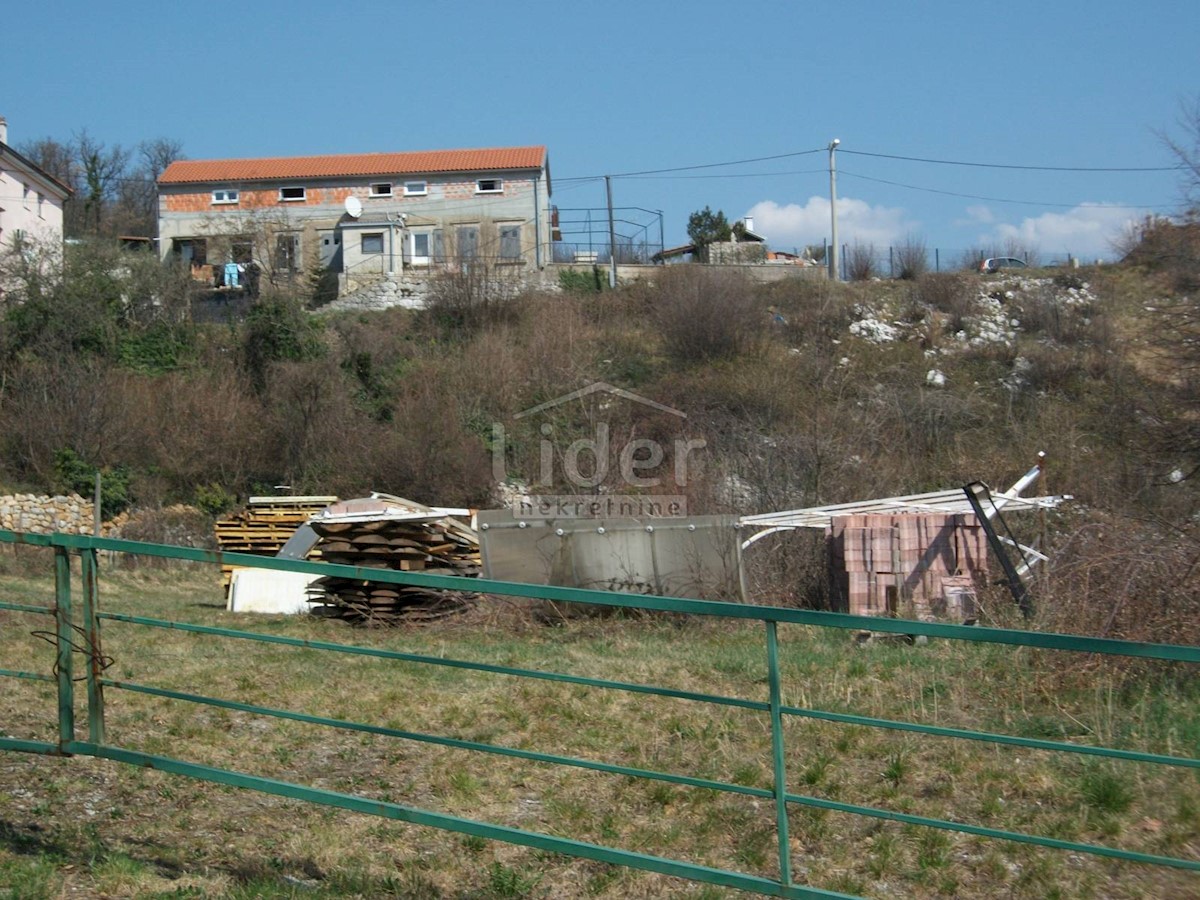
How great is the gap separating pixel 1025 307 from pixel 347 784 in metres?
36.1

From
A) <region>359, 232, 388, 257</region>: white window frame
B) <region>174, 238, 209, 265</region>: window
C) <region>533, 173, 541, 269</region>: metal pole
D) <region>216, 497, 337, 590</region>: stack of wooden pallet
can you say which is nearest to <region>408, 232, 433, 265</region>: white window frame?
<region>359, 232, 388, 257</region>: white window frame

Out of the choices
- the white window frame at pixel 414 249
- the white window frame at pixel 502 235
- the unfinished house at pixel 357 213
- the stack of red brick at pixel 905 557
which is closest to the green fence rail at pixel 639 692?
the stack of red brick at pixel 905 557

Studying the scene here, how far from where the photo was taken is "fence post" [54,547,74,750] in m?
4.26

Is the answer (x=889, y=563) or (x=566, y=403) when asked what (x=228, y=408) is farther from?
(x=889, y=563)

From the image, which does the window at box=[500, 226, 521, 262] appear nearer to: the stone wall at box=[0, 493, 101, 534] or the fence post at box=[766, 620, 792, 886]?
the stone wall at box=[0, 493, 101, 534]

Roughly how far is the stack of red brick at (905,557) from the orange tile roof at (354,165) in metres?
33.8

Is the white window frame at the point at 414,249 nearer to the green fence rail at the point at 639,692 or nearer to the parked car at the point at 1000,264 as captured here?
the parked car at the point at 1000,264

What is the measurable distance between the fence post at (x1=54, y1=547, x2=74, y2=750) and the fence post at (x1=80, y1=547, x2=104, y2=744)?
0.23 feet

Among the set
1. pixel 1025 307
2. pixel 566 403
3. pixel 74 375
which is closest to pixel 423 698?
pixel 566 403

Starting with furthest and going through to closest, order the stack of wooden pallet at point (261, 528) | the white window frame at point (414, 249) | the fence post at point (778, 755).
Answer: the white window frame at point (414, 249) < the stack of wooden pallet at point (261, 528) < the fence post at point (778, 755)

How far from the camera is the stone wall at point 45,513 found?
25281 mm

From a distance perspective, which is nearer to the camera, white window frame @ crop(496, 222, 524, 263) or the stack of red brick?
the stack of red brick

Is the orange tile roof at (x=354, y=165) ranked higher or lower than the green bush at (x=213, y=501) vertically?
higher

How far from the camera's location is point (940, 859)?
436 centimetres
